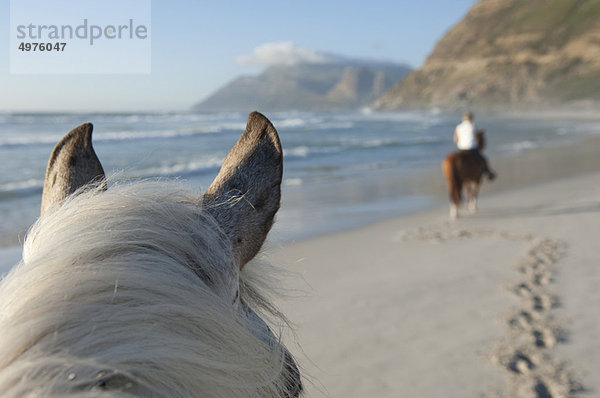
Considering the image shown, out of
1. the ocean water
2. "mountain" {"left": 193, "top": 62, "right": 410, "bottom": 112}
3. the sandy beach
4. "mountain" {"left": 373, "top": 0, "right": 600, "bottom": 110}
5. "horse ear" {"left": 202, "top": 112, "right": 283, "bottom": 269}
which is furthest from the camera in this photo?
"mountain" {"left": 193, "top": 62, "right": 410, "bottom": 112}

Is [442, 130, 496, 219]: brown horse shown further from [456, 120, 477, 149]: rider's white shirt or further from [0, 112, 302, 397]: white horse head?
[0, 112, 302, 397]: white horse head

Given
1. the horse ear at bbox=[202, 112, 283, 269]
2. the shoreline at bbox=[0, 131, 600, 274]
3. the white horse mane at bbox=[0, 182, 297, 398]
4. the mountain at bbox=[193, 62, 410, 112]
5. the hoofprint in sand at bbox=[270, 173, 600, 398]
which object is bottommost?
the hoofprint in sand at bbox=[270, 173, 600, 398]

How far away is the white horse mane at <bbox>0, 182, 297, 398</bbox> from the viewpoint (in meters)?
0.59

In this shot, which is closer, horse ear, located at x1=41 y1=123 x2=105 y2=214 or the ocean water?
horse ear, located at x1=41 y1=123 x2=105 y2=214

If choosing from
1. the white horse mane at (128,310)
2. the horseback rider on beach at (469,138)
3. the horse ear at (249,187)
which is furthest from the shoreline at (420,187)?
the white horse mane at (128,310)

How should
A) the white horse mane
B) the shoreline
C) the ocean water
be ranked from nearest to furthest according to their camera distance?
the white horse mane, the shoreline, the ocean water

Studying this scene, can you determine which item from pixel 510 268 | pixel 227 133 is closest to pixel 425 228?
pixel 510 268

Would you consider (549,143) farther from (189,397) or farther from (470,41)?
(470,41)

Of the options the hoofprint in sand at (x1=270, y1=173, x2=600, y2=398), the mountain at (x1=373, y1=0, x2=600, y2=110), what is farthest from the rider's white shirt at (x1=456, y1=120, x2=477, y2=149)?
the mountain at (x1=373, y1=0, x2=600, y2=110)

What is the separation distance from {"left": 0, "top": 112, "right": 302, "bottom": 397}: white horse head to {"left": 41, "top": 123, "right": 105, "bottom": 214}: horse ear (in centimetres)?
14

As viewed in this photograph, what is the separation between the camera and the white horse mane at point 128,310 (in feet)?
1.95

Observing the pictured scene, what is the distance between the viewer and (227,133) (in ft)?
90.1

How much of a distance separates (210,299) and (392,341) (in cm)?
314

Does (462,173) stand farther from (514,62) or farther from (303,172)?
(514,62)
